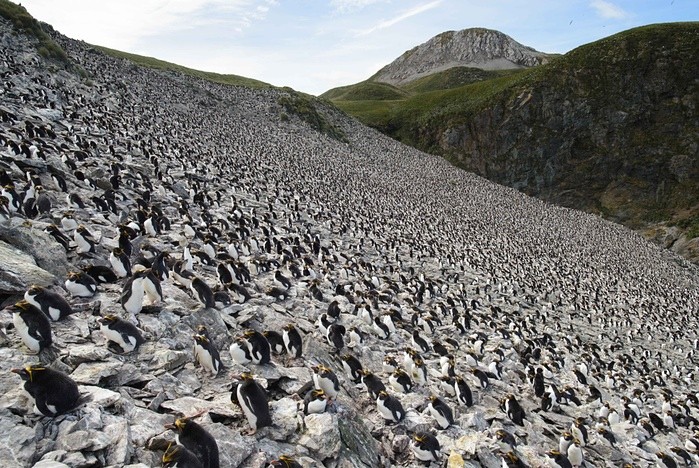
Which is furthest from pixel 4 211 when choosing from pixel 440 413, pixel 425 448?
pixel 440 413

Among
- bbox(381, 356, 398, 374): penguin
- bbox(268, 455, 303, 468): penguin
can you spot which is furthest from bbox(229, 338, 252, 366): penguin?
bbox(381, 356, 398, 374): penguin

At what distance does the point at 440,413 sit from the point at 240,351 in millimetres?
5034

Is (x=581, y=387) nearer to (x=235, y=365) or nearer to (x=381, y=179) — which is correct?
(x=235, y=365)

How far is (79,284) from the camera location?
361 inches

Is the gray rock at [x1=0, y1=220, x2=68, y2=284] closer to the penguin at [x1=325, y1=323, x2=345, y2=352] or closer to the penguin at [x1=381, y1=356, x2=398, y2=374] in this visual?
the penguin at [x1=325, y1=323, x2=345, y2=352]

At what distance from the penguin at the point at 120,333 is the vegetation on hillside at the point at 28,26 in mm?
42970

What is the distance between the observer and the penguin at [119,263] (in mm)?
10461

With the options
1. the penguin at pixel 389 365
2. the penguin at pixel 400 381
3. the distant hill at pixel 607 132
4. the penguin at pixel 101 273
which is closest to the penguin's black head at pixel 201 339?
the penguin at pixel 101 273

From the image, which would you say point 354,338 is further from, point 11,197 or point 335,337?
point 11,197

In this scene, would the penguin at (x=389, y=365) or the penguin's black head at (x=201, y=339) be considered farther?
the penguin at (x=389, y=365)

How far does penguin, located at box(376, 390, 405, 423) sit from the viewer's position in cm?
974

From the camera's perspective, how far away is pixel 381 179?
5759 centimetres

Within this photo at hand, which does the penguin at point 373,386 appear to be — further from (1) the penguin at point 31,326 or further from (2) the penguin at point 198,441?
(1) the penguin at point 31,326

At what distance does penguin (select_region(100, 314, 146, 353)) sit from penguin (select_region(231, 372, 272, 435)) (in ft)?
7.62
